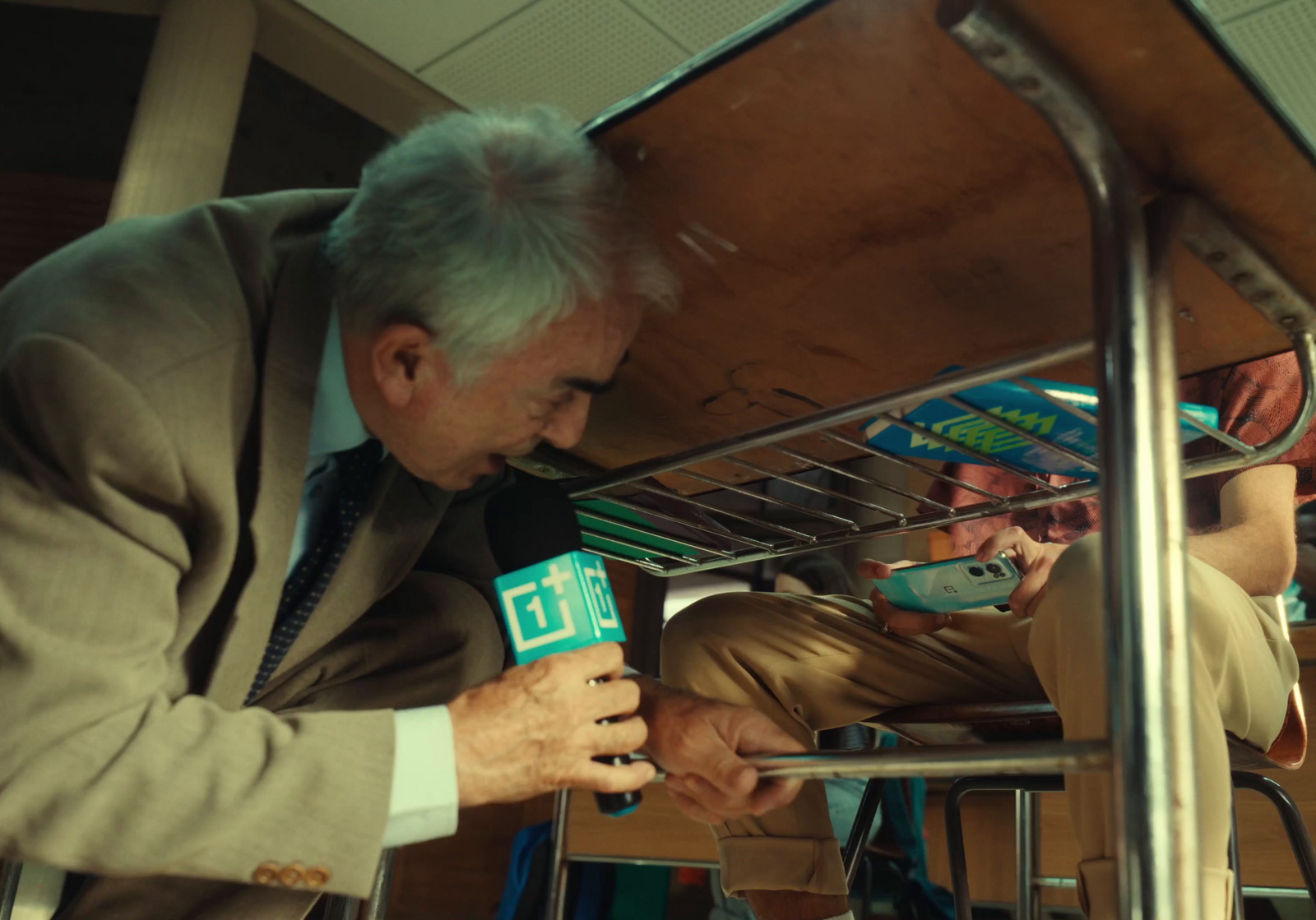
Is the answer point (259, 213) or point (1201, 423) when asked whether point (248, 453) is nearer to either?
point (259, 213)

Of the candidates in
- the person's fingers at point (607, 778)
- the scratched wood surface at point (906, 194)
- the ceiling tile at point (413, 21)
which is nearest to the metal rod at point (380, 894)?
the person's fingers at point (607, 778)

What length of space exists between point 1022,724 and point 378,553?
61 cm

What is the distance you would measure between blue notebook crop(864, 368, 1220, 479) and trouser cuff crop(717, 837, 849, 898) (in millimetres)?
362

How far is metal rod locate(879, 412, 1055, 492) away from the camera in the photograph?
839 millimetres

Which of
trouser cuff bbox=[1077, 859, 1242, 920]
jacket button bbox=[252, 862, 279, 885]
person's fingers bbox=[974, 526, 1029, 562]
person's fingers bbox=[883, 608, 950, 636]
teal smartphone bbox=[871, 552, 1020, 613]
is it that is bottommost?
jacket button bbox=[252, 862, 279, 885]

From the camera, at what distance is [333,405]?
898mm

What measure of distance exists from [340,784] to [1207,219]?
0.63 m

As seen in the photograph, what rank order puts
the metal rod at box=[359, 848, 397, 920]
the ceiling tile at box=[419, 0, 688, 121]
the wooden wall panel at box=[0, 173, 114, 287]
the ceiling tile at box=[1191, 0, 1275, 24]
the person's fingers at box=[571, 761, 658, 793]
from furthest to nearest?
the wooden wall panel at box=[0, 173, 114, 287]
the ceiling tile at box=[419, 0, 688, 121]
the ceiling tile at box=[1191, 0, 1275, 24]
the metal rod at box=[359, 848, 397, 920]
the person's fingers at box=[571, 761, 658, 793]

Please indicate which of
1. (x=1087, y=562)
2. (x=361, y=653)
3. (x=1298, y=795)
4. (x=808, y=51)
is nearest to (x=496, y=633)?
(x=361, y=653)

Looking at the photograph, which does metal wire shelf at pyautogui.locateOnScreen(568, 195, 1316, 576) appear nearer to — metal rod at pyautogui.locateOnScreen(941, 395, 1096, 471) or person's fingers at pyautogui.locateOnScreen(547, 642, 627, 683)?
metal rod at pyautogui.locateOnScreen(941, 395, 1096, 471)

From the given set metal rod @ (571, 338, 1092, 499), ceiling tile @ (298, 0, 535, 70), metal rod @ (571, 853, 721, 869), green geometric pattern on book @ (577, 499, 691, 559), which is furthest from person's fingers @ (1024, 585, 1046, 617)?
ceiling tile @ (298, 0, 535, 70)

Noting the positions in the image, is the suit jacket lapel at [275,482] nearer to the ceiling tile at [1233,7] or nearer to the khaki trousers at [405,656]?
the khaki trousers at [405,656]

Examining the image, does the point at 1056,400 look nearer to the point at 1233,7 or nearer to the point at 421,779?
the point at 421,779

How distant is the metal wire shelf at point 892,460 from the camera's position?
26.0 inches
